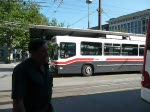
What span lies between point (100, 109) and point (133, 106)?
1.15 meters

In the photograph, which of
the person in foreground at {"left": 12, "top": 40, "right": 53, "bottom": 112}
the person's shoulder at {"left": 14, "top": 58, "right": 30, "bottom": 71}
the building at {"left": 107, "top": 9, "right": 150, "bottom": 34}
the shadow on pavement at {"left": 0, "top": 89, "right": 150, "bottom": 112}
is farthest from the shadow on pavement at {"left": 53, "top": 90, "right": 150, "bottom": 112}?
the building at {"left": 107, "top": 9, "right": 150, "bottom": 34}

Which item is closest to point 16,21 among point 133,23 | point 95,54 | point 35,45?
point 95,54

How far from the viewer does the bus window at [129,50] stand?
25.0 meters

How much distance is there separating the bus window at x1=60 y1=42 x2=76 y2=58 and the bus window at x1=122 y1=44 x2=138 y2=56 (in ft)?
13.3

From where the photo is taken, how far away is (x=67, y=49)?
22.7 metres

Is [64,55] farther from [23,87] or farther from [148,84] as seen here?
[23,87]

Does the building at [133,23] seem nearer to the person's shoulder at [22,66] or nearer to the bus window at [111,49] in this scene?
the bus window at [111,49]

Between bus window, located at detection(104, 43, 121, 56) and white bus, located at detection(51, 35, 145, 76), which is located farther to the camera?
bus window, located at detection(104, 43, 121, 56)

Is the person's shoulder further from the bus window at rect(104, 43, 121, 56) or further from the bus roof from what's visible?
the bus roof

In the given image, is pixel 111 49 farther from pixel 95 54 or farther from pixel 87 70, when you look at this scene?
pixel 87 70

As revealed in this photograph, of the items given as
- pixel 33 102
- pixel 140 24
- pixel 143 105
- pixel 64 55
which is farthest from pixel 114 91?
pixel 140 24

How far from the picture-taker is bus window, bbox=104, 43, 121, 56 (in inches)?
951

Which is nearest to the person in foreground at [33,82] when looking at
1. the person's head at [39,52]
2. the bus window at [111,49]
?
the person's head at [39,52]

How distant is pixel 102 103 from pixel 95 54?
12.3m
